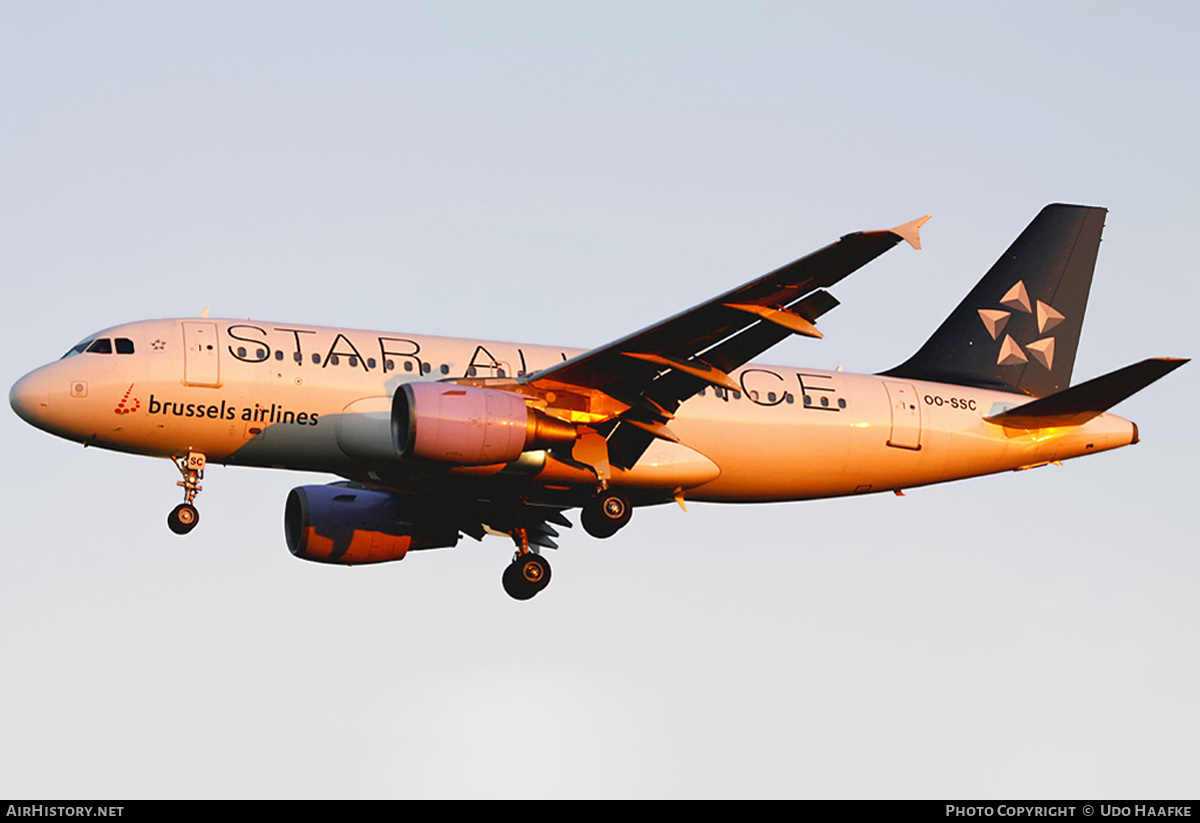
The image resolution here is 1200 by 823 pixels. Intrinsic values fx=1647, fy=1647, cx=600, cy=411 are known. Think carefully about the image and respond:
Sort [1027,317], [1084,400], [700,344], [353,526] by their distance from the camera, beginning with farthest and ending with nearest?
[1027,317], [353,526], [1084,400], [700,344]

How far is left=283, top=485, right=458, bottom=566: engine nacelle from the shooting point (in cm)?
3444

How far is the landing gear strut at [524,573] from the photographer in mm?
33938

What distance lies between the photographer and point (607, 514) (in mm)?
31172

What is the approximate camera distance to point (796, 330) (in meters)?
27.6

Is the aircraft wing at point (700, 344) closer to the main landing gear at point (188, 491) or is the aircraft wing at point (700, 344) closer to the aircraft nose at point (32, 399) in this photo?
the main landing gear at point (188, 491)

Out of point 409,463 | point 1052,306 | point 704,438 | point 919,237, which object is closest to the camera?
point 919,237

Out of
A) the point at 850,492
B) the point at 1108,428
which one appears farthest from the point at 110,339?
the point at 1108,428

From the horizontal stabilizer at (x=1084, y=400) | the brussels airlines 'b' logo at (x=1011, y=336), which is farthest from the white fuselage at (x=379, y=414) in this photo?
the brussels airlines 'b' logo at (x=1011, y=336)

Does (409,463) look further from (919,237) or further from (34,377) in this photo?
(919,237)

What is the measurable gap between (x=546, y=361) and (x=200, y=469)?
22.4 ft

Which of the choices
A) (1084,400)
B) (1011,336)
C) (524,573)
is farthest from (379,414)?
(1011,336)

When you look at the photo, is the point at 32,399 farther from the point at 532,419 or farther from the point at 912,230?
the point at 912,230

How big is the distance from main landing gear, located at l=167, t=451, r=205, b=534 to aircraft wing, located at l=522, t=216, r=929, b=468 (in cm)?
620

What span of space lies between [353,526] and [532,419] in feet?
22.2
